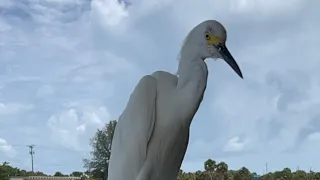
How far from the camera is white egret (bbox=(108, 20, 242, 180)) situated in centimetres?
198

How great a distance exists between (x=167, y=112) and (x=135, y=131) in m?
0.14

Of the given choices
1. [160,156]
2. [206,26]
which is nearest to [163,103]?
[160,156]

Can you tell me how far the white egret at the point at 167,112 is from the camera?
6.48ft

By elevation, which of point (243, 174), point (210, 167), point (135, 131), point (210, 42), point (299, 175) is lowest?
point (135, 131)

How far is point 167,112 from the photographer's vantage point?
2.01m

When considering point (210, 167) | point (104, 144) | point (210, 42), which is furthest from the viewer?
point (210, 167)

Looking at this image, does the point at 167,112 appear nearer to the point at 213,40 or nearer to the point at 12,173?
the point at 213,40

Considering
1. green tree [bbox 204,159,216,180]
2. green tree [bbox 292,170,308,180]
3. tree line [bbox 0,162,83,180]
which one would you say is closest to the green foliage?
tree line [bbox 0,162,83,180]

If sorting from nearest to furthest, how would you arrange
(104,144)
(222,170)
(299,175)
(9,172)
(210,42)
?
(210,42) < (104,144) < (9,172) < (222,170) < (299,175)

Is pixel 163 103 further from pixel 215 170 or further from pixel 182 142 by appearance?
pixel 215 170

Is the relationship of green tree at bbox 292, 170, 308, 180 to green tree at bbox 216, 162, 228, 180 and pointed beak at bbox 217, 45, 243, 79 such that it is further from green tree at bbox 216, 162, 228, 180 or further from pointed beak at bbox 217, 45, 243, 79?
pointed beak at bbox 217, 45, 243, 79

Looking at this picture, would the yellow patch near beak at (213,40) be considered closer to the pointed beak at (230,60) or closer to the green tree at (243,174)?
the pointed beak at (230,60)

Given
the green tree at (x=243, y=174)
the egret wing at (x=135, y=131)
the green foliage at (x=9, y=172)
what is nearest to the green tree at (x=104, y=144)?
the egret wing at (x=135, y=131)

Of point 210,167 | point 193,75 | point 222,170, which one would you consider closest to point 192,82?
point 193,75
